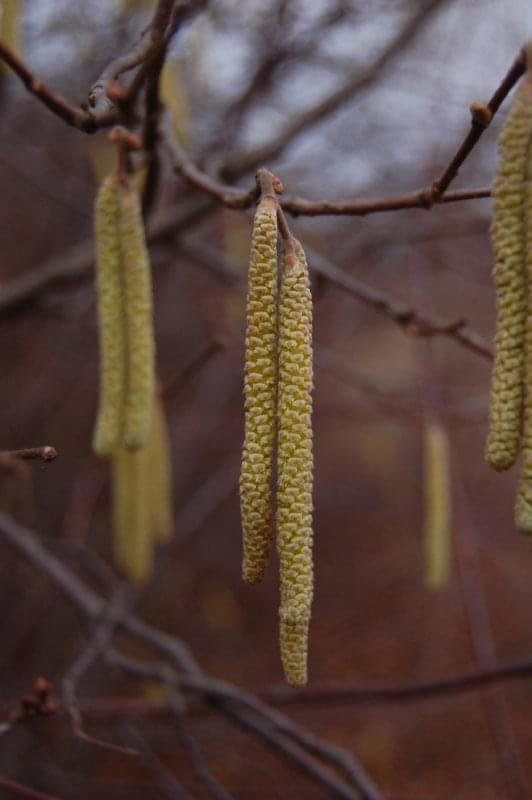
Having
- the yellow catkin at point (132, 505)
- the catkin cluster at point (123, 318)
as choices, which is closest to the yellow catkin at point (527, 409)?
the catkin cluster at point (123, 318)

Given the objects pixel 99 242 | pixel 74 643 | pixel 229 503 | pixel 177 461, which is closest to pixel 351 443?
pixel 229 503

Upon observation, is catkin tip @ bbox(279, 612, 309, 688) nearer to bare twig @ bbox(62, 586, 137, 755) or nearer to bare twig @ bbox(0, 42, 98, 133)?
bare twig @ bbox(62, 586, 137, 755)

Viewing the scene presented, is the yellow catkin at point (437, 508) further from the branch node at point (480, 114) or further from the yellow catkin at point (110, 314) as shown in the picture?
the branch node at point (480, 114)

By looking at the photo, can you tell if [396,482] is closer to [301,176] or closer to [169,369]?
[169,369]

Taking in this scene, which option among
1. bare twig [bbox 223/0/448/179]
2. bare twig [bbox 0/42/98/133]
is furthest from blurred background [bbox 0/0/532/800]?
bare twig [bbox 0/42/98/133]

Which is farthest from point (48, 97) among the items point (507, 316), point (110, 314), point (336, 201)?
point (507, 316)
